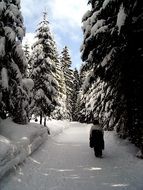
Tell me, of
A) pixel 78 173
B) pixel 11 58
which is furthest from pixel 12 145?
pixel 11 58

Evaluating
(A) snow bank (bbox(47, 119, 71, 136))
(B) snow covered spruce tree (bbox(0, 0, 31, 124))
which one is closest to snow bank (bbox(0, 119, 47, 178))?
(B) snow covered spruce tree (bbox(0, 0, 31, 124))

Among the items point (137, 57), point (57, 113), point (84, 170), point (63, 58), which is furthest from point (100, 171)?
point (63, 58)

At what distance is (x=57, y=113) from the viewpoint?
56969 millimetres

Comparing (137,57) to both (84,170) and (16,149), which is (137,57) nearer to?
(84,170)

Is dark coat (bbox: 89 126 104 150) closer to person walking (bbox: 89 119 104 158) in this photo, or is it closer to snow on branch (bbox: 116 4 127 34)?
person walking (bbox: 89 119 104 158)

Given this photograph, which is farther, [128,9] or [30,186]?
[128,9]

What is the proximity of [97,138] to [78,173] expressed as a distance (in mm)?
4378

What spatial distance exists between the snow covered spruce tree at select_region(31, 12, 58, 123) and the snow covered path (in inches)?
604

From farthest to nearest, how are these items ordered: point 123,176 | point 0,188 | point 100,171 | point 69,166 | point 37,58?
point 37,58 → point 69,166 → point 100,171 → point 123,176 → point 0,188

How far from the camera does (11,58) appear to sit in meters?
16.9

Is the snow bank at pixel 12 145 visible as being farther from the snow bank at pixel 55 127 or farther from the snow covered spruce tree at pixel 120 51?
the snow bank at pixel 55 127

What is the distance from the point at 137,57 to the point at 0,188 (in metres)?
7.52

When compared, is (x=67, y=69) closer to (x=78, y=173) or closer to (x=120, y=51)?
(x=120, y=51)

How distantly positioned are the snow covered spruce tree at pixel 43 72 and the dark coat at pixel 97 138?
15027mm
